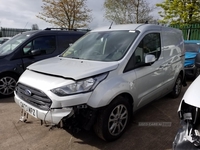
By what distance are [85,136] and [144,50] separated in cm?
184

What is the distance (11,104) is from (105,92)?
3.00m

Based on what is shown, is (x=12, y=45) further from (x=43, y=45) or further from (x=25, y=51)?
(x=43, y=45)

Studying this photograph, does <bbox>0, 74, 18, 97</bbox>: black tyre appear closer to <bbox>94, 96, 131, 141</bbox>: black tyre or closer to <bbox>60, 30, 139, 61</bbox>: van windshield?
<bbox>60, 30, 139, 61</bbox>: van windshield

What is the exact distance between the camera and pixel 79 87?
2395 millimetres

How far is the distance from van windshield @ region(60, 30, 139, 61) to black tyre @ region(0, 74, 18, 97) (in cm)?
205

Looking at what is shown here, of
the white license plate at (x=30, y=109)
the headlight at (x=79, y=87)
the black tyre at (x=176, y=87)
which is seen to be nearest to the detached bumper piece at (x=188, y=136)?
the headlight at (x=79, y=87)

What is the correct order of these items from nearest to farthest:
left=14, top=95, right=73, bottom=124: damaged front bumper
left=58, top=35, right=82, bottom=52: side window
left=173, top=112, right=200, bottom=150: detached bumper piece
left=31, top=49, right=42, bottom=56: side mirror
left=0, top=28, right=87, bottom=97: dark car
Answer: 1. left=173, top=112, right=200, bottom=150: detached bumper piece
2. left=14, top=95, right=73, bottom=124: damaged front bumper
3. left=0, top=28, right=87, bottom=97: dark car
4. left=31, top=49, right=42, bottom=56: side mirror
5. left=58, top=35, right=82, bottom=52: side window

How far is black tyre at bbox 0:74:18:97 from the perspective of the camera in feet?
15.5

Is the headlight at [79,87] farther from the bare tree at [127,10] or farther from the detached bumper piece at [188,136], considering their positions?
the bare tree at [127,10]

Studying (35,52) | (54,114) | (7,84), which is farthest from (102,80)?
(7,84)

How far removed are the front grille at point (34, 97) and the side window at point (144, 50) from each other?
1.28 meters

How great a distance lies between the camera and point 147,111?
396 centimetres

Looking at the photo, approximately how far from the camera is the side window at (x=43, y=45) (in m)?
5.17

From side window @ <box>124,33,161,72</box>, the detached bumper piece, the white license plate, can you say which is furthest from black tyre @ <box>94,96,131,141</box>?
the detached bumper piece
